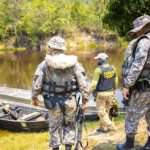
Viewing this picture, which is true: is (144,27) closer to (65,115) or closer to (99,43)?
(65,115)

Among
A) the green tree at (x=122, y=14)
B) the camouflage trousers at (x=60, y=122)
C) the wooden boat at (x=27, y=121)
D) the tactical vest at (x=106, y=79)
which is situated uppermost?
the green tree at (x=122, y=14)

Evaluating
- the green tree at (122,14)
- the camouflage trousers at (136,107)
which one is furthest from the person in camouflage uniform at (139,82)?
the green tree at (122,14)

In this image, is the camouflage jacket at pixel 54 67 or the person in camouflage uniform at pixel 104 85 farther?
the person in camouflage uniform at pixel 104 85

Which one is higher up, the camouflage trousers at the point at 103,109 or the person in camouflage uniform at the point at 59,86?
the person in camouflage uniform at the point at 59,86

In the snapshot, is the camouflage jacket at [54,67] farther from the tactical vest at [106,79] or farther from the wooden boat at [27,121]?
the wooden boat at [27,121]

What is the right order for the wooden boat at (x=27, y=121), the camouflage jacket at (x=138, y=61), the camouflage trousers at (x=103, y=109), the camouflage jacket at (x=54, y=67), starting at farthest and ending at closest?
the wooden boat at (x=27, y=121) < the camouflage trousers at (x=103, y=109) < the camouflage jacket at (x=54, y=67) < the camouflage jacket at (x=138, y=61)

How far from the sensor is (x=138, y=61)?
2559 millimetres

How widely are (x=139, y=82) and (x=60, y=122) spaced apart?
1424 millimetres

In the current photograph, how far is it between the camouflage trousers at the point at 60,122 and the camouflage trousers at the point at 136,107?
889 millimetres

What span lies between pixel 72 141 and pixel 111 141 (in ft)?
3.24

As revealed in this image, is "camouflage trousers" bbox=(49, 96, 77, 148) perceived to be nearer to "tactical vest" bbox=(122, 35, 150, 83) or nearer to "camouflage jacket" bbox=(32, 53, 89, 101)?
"camouflage jacket" bbox=(32, 53, 89, 101)

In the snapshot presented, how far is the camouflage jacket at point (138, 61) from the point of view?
2.54 m

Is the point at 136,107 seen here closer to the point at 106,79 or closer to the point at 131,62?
the point at 131,62

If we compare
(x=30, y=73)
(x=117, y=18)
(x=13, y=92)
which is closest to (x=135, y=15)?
(x=117, y=18)
